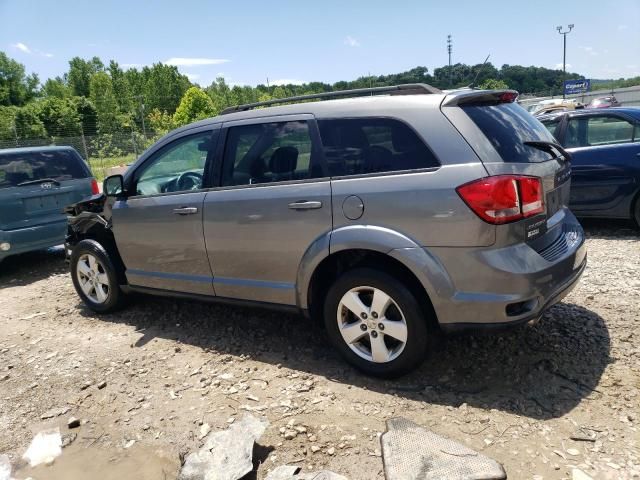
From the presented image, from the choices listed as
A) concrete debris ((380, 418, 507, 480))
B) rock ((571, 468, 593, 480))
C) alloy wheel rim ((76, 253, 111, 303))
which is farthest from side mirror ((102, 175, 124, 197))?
rock ((571, 468, 593, 480))

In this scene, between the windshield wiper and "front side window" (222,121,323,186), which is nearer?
"front side window" (222,121,323,186)

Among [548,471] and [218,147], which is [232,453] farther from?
[218,147]

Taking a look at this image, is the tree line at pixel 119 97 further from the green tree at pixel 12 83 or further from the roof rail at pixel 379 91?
the roof rail at pixel 379 91

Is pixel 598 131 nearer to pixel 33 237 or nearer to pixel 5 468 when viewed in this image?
pixel 5 468

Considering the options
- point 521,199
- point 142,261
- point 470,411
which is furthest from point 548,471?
point 142,261

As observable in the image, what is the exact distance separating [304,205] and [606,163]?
4827mm

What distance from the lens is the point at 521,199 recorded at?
2.84m

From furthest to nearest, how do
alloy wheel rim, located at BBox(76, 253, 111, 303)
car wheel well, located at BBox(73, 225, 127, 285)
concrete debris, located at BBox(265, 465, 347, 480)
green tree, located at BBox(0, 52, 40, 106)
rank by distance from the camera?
green tree, located at BBox(0, 52, 40, 106)
alloy wheel rim, located at BBox(76, 253, 111, 303)
car wheel well, located at BBox(73, 225, 127, 285)
concrete debris, located at BBox(265, 465, 347, 480)

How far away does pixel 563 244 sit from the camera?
321 centimetres

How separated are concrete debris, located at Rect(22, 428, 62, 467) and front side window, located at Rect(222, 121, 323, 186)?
205 cm

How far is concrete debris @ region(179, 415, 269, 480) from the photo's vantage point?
2.60 meters

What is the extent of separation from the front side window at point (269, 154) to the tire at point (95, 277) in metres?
1.81

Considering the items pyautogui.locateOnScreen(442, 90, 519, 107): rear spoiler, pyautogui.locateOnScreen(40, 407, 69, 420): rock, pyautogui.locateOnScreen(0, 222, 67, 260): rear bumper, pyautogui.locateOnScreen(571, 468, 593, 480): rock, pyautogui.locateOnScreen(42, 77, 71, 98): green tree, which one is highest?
pyautogui.locateOnScreen(42, 77, 71, 98): green tree

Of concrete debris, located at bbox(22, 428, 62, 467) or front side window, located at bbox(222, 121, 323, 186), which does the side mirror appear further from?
concrete debris, located at bbox(22, 428, 62, 467)
